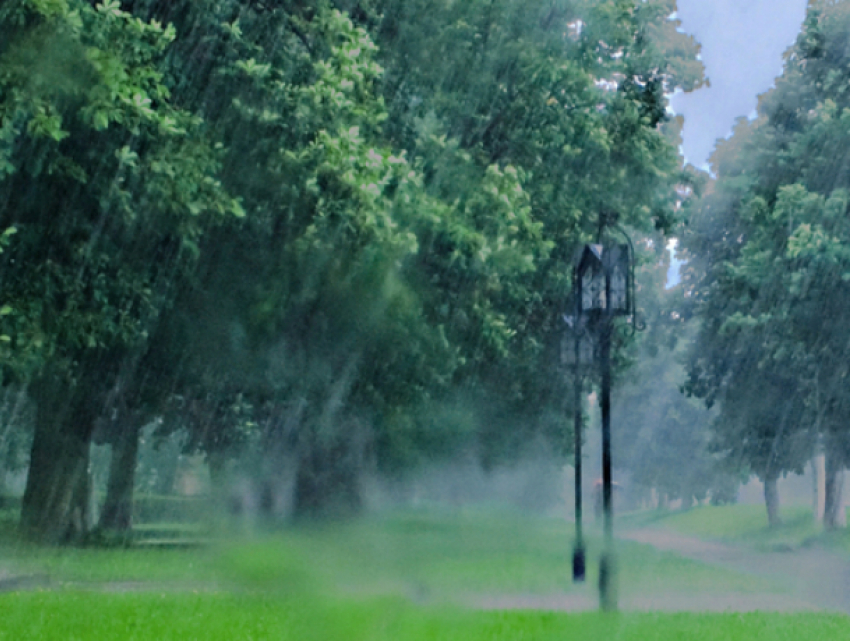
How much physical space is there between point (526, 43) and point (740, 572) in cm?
1014

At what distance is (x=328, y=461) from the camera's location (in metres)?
24.8

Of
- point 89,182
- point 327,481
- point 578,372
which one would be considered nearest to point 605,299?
point 578,372

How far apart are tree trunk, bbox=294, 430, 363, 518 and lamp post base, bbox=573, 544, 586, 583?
3.30 metres

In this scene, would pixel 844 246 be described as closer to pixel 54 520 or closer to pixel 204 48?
pixel 204 48

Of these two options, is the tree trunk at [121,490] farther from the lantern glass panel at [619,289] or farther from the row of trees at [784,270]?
the lantern glass panel at [619,289]

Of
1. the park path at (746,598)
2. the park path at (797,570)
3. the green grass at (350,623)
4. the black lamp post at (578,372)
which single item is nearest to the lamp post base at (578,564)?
the black lamp post at (578,372)

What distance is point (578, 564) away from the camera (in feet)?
→ 56.2

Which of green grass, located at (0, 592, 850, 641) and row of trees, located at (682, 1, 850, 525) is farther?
row of trees, located at (682, 1, 850, 525)

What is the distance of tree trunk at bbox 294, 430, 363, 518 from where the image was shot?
50.4 feet

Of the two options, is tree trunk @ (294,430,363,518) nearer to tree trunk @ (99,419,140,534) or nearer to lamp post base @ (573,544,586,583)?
lamp post base @ (573,544,586,583)

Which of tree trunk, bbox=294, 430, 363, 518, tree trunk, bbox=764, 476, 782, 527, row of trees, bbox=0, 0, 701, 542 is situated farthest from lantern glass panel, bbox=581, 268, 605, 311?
tree trunk, bbox=764, 476, 782, 527

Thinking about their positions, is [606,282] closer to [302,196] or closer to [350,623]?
[302,196]

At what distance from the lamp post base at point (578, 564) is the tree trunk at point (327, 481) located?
10.8 feet

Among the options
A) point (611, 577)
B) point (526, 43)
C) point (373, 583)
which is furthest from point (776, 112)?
point (373, 583)
